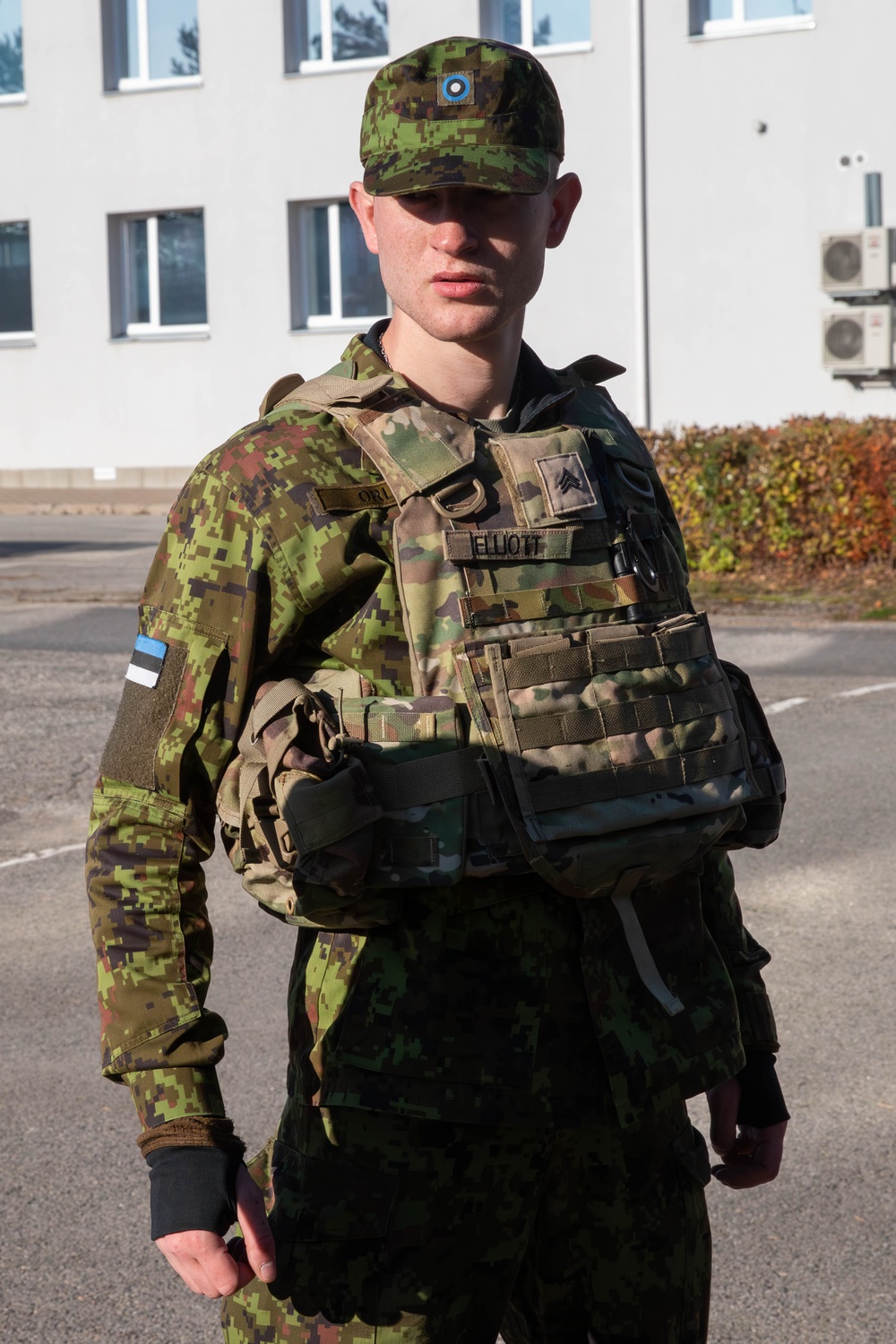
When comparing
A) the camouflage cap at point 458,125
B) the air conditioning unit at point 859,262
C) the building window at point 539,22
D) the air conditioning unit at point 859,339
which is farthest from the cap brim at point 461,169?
the building window at point 539,22

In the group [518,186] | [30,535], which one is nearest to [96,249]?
[30,535]

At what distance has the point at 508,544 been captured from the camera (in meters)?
1.89

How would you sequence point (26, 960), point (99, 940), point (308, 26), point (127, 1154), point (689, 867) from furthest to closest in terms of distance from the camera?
point (308, 26)
point (26, 960)
point (127, 1154)
point (689, 867)
point (99, 940)

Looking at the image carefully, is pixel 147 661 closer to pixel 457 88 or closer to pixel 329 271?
pixel 457 88

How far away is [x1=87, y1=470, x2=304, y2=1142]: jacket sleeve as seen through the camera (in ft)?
6.01

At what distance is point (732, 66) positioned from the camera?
715 inches

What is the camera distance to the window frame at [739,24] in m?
17.9

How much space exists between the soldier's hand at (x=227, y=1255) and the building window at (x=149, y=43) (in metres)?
21.3

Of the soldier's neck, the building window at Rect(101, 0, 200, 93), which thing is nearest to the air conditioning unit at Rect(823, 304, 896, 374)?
the building window at Rect(101, 0, 200, 93)

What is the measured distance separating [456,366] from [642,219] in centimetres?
1743

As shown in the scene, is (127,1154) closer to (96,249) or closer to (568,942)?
(568,942)

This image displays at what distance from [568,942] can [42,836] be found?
478 centimetres

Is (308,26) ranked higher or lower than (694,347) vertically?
higher

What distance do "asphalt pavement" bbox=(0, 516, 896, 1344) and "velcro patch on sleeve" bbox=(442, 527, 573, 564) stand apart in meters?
1.80
